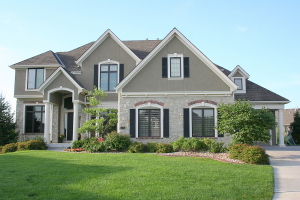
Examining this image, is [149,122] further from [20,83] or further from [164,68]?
[20,83]

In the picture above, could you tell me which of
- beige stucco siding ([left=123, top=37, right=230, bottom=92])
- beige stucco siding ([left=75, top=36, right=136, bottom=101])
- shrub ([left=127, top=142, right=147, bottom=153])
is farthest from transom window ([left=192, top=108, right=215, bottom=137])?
beige stucco siding ([left=75, top=36, right=136, bottom=101])

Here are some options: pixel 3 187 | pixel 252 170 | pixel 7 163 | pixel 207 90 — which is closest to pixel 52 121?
pixel 7 163

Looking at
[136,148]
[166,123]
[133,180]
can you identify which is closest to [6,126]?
[136,148]

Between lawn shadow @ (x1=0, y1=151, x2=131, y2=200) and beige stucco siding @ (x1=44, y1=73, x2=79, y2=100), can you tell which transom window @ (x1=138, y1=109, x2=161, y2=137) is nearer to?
beige stucco siding @ (x1=44, y1=73, x2=79, y2=100)

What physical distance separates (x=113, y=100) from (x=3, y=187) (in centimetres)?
1381

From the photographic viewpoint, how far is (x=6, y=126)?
20.3m

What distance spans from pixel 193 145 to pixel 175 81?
444cm

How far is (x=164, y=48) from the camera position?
17812 mm

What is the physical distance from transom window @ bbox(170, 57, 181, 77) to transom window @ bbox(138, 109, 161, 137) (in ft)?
8.47

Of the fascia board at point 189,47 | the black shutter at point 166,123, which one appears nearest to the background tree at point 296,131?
the fascia board at point 189,47

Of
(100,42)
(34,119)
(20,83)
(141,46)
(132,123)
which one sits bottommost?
(132,123)

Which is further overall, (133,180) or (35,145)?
(35,145)

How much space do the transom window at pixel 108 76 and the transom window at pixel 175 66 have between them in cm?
524

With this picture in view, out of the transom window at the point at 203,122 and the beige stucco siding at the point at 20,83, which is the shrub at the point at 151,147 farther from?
the beige stucco siding at the point at 20,83
